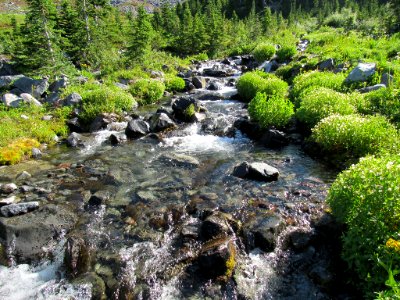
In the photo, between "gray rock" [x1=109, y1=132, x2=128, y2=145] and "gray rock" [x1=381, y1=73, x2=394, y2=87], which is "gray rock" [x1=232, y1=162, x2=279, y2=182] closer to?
"gray rock" [x1=109, y1=132, x2=128, y2=145]

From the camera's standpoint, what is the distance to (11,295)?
714 cm

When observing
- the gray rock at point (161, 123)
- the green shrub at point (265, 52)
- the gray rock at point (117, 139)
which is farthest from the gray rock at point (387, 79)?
the green shrub at point (265, 52)

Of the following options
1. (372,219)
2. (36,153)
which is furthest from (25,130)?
(372,219)

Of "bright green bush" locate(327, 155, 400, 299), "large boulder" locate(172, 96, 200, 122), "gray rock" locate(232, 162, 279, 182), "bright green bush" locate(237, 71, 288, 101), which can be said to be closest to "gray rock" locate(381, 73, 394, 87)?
"bright green bush" locate(237, 71, 288, 101)

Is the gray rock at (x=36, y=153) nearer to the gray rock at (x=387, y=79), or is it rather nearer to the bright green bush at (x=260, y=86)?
the bright green bush at (x=260, y=86)

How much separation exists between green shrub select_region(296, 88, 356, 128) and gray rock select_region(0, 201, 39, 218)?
12443 mm

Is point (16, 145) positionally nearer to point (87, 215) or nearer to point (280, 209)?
point (87, 215)

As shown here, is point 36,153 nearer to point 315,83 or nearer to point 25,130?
point 25,130

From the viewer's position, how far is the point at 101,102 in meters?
21.3

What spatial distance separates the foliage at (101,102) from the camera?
2033cm

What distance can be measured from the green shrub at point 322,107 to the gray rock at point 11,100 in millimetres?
18896

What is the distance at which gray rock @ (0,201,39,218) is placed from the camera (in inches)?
382

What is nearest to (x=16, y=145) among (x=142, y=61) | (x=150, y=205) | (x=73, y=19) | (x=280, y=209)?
(x=150, y=205)

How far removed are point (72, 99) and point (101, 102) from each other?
2363mm
